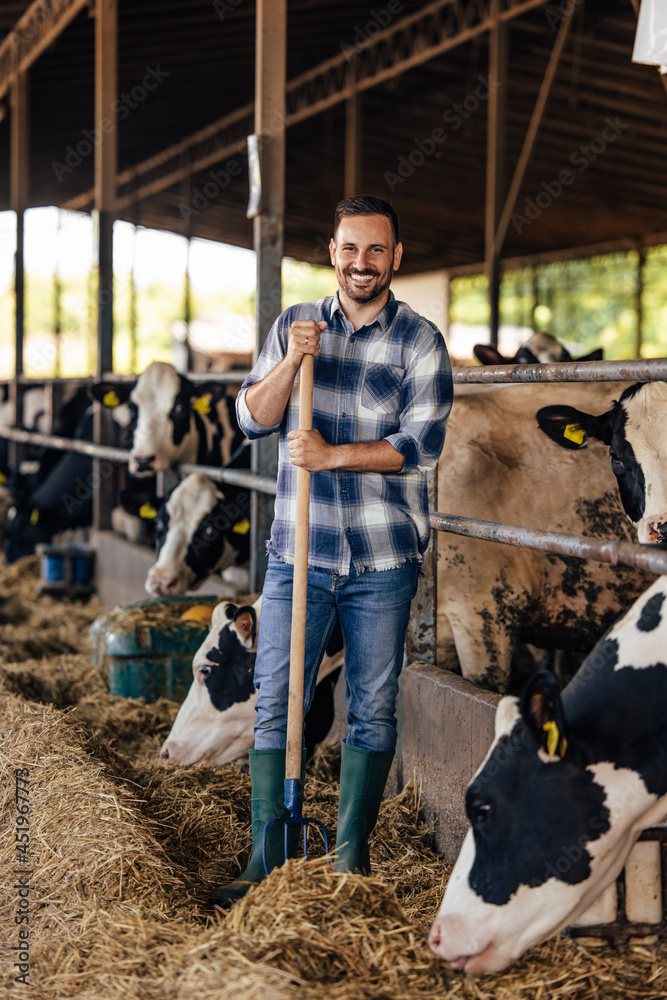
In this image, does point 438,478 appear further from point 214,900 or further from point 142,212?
point 142,212

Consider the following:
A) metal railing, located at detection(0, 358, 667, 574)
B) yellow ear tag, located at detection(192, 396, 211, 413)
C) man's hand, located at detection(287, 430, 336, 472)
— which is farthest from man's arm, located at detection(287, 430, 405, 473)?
yellow ear tag, located at detection(192, 396, 211, 413)

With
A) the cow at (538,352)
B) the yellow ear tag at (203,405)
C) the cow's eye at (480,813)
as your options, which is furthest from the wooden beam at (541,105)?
the cow's eye at (480,813)

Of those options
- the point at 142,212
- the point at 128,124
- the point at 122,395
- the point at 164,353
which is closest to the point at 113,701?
the point at 122,395

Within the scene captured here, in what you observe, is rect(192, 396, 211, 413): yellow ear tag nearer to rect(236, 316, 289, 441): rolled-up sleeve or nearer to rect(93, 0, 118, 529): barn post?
rect(93, 0, 118, 529): barn post

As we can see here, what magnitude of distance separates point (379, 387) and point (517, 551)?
4.80ft

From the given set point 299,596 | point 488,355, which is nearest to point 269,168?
point 488,355

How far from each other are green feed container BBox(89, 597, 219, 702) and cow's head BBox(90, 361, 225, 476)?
1567 millimetres

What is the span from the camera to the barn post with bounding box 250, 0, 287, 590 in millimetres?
4539

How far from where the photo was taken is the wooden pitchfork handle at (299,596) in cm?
240

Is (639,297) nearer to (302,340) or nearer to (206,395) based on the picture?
(206,395)

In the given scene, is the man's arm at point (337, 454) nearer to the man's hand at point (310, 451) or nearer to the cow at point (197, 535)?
the man's hand at point (310, 451)

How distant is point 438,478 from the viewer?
3516 millimetres

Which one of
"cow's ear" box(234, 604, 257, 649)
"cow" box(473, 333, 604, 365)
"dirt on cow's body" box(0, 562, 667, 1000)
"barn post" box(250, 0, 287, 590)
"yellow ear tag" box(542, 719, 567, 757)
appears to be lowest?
"dirt on cow's body" box(0, 562, 667, 1000)

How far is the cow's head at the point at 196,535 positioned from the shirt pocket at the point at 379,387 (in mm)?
2731
